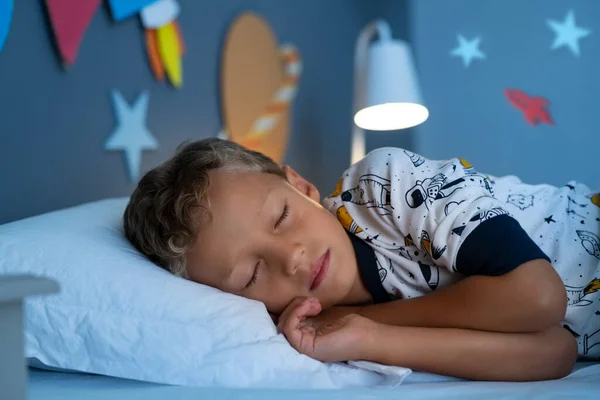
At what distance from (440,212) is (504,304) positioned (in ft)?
0.54

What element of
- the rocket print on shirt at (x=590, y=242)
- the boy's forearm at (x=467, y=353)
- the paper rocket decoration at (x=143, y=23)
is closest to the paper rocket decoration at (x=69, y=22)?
the paper rocket decoration at (x=143, y=23)

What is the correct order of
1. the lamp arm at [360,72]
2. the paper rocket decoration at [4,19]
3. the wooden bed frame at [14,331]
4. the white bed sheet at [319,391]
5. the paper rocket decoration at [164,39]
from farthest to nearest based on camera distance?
1. the lamp arm at [360,72]
2. the paper rocket decoration at [164,39]
3. the paper rocket decoration at [4,19]
4. the white bed sheet at [319,391]
5. the wooden bed frame at [14,331]

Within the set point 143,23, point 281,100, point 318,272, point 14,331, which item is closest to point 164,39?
point 143,23

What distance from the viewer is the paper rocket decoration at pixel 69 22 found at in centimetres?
128

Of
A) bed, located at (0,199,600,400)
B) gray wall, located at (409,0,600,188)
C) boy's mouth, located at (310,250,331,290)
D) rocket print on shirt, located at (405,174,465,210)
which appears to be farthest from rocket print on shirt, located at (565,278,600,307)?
gray wall, located at (409,0,600,188)

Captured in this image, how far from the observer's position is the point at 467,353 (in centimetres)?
84

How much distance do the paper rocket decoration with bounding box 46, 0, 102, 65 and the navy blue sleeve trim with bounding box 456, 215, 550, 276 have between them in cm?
92

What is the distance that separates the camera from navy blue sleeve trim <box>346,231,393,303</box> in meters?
1.06

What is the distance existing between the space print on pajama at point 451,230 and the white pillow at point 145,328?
0.23 meters

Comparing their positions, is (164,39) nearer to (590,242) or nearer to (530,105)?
(590,242)

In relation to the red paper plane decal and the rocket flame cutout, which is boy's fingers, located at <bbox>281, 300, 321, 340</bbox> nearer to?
the rocket flame cutout

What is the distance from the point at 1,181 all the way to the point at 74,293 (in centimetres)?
45

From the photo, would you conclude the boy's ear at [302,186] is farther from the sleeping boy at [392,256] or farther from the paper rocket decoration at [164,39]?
the paper rocket decoration at [164,39]

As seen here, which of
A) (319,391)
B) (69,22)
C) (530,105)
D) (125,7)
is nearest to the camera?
(319,391)
